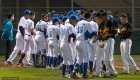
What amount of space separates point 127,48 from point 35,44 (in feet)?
18.0

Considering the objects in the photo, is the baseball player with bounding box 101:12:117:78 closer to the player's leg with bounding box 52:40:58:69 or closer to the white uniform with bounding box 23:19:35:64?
the player's leg with bounding box 52:40:58:69

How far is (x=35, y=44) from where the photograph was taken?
2347cm

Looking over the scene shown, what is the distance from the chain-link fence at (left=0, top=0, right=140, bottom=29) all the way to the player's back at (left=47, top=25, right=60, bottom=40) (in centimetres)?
912

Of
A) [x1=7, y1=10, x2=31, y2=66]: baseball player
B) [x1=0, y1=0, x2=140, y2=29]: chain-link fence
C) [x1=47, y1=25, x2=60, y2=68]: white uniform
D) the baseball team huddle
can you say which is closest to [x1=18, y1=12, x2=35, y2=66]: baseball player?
the baseball team huddle

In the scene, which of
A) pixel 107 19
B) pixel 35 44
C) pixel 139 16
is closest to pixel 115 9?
pixel 139 16

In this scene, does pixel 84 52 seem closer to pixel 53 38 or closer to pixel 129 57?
pixel 129 57

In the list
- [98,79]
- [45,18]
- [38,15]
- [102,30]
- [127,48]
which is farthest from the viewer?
[38,15]

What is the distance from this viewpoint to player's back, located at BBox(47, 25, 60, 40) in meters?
20.4

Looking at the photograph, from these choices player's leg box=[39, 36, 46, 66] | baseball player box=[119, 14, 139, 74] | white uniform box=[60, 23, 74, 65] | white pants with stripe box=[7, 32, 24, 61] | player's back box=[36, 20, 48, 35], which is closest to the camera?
white uniform box=[60, 23, 74, 65]

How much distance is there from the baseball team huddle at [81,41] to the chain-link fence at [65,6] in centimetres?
719

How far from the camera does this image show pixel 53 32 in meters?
20.6

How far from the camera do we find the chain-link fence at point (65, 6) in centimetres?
3000

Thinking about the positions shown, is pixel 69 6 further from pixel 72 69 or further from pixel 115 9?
pixel 72 69

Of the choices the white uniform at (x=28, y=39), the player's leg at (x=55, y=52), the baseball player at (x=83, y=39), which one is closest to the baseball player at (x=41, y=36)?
the white uniform at (x=28, y=39)
